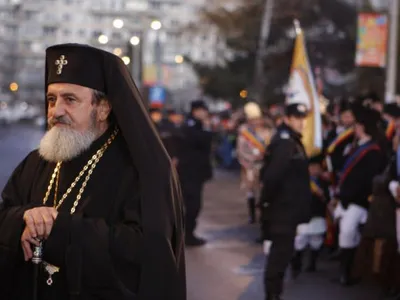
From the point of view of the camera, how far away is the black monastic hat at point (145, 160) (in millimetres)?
3863

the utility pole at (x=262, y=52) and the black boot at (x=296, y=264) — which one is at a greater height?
the utility pole at (x=262, y=52)

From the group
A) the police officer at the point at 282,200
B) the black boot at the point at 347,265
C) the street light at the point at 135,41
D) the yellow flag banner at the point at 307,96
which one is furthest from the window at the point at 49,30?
the police officer at the point at 282,200

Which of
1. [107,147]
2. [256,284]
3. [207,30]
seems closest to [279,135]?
[256,284]

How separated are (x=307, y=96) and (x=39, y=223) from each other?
8614mm

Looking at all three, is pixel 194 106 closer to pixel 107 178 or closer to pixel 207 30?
pixel 107 178

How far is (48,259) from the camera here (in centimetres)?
384

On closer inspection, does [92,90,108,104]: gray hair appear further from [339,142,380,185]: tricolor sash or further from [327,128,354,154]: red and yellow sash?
[327,128,354,154]: red and yellow sash

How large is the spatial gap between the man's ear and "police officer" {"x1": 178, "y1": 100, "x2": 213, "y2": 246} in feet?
29.7

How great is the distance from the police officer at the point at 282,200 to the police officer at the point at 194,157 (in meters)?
4.52

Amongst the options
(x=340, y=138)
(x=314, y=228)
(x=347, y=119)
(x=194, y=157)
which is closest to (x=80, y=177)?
(x=314, y=228)

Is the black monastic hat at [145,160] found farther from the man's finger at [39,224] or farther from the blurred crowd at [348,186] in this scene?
the blurred crowd at [348,186]

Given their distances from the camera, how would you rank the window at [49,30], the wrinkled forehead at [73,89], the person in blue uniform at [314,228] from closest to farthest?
the wrinkled forehead at [73,89]
the person in blue uniform at [314,228]
the window at [49,30]

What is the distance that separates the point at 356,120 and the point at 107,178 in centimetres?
597

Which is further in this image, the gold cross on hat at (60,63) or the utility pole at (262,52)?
the utility pole at (262,52)
